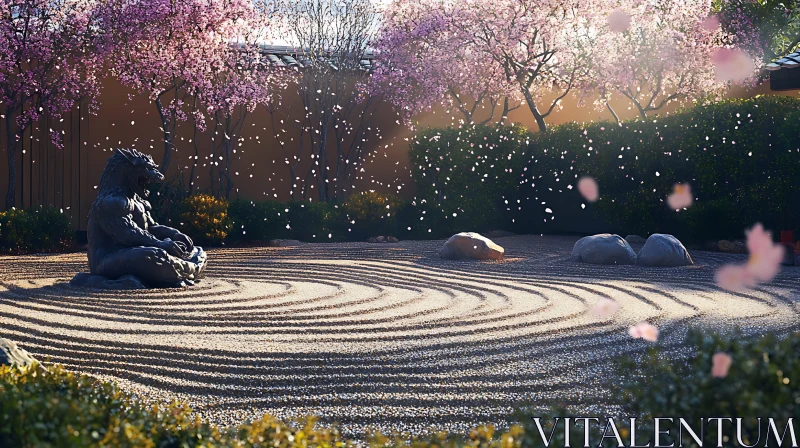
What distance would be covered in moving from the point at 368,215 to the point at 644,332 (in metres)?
9.05

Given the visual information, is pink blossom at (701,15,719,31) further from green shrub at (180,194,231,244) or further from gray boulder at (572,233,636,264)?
green shrub at (180,194,231,244)

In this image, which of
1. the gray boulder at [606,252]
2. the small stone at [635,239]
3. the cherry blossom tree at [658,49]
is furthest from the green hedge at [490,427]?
the cherry blossom tree at [658,49]

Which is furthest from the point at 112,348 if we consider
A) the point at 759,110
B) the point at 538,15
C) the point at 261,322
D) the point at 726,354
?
the point at 538,15

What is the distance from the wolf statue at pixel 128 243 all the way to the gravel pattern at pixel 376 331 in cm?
30

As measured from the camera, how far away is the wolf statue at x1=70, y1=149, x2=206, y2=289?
831 centimetres

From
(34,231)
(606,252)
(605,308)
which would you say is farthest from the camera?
(34,231)

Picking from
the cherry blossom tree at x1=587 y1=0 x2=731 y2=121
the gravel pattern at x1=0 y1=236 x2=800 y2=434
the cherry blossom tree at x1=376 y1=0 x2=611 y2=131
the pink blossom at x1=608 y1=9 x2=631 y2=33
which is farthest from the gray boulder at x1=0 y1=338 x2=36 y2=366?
the pink blossom at x1=608 y1=9 x2=631 y2=33

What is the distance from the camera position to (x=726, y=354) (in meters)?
2.41

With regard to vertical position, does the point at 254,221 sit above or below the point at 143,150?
below

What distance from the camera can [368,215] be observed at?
579 inches

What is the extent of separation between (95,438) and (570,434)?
4.27 feet

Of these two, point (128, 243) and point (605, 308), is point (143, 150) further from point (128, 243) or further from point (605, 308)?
point (605, 308)

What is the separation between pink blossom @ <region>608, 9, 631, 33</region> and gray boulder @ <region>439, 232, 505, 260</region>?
267 inches

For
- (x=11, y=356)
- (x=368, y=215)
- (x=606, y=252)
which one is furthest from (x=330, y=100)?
(x=11, y=356)
